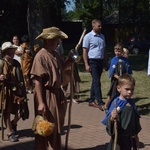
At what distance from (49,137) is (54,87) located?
0.69m

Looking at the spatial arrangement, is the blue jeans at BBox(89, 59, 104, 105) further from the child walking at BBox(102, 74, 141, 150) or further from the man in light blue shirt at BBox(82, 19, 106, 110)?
the child walking at BBox(102, 74, 141, 150)

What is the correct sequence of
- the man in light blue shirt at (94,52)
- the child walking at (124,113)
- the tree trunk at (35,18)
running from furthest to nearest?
the tree trunk at (35,18)
the man in light blue shirt at (94,52)
the child walking at (124,113)

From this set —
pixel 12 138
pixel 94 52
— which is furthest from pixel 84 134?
pixel 94 52

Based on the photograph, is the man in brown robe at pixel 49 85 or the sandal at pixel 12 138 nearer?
the man in brown robe at pixel 49 85

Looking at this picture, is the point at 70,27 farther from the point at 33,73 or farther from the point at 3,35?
the point at 33,73

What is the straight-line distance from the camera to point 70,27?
52.8 metres

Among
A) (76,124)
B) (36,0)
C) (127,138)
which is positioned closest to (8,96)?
(76,124)

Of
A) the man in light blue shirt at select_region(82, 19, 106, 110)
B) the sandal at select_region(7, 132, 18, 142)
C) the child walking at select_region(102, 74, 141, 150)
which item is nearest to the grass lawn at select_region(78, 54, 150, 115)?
the man in light blue shirt at select_region(82, 19, 106, 110)

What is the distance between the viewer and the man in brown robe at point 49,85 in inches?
205

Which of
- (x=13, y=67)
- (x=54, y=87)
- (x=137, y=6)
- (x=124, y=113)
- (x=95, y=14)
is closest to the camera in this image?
(x=124, y=113)

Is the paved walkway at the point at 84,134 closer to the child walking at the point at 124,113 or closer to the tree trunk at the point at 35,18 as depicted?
the child walking at the point at 124,113

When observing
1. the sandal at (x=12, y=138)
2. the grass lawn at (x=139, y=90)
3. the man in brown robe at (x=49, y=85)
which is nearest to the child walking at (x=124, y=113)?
the man in brown robe at (x=49, y=85)

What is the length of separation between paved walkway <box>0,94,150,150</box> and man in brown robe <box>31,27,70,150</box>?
1218mm

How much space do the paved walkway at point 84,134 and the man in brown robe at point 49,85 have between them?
47.9 inches
